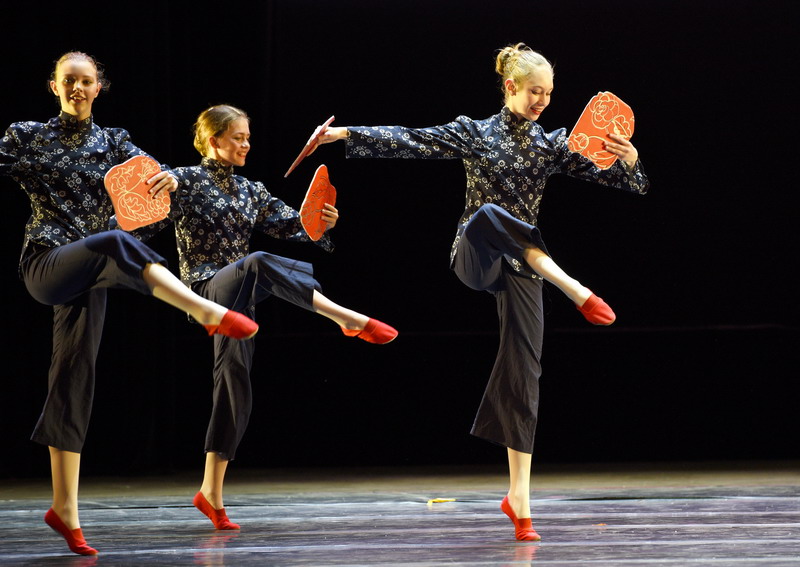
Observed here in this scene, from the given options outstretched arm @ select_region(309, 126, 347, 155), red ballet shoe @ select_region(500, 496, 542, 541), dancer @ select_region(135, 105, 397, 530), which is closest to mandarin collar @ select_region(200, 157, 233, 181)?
dancer @ select_region(135, 105, 397, 530)

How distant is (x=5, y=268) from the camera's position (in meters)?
4.87

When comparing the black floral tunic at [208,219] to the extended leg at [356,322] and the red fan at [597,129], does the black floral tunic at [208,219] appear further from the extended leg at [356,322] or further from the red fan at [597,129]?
the red fan at [597,129]

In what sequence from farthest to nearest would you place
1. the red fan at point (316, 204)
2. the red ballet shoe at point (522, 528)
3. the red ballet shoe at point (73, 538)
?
the red fan at point (316, 204) < the red ballet shoe at point (522, 528) < the red ballet shoe at point (73, 538)

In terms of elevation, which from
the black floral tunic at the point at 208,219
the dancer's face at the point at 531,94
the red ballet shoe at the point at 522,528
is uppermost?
the dancer's face at the point at 531,94

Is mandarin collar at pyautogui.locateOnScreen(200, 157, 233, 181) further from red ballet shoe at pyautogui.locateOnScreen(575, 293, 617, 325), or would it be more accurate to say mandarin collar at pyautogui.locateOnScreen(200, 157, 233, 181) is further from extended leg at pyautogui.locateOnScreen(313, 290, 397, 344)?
red ballet shoe at pyautogui.locateOnScreen(575, 293, 617, 325)

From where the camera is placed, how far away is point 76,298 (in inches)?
108

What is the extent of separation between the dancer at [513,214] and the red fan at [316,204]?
1.01ft

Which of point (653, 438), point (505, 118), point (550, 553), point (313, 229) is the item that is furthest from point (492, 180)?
point (653, 438)

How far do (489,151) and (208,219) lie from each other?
89cm

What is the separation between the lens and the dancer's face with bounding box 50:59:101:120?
283 cm

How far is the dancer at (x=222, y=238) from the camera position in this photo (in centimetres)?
309

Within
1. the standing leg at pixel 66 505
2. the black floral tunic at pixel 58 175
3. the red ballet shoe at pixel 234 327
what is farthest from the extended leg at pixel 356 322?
the standing leg at pixel 66 505

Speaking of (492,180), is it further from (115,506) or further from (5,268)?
(5,268)

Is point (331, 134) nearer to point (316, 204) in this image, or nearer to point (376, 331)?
point (316, 204)
